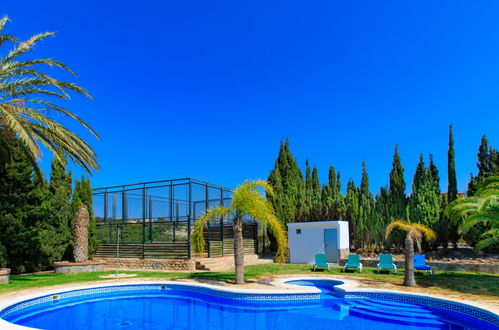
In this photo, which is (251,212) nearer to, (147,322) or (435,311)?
(147,322)

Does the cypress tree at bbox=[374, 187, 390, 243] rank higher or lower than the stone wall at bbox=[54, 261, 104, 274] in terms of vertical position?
higher

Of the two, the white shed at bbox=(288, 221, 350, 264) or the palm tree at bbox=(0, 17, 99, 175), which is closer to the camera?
the palm tree at bbox=(0, 17, 99, 175)

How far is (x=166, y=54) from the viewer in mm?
23188

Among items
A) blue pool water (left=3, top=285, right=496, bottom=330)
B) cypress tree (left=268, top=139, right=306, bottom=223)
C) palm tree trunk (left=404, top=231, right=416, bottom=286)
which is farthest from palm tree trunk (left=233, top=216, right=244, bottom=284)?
cypress tree (left=268, top=139, right=306, bottom=223)

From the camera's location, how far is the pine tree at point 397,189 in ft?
64.7

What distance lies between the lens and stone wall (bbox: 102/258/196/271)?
15.4 m

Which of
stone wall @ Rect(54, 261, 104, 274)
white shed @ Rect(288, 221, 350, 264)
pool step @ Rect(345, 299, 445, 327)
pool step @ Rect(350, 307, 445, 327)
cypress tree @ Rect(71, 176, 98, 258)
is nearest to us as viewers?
pool step @ Rect(350, 307, 445, 327)

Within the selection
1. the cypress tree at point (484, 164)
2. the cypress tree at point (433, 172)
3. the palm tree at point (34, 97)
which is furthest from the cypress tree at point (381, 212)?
the palm tree at point (34, 97)

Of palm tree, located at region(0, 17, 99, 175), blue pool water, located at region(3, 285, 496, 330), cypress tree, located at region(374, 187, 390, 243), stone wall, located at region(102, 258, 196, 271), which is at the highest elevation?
palm tree, located at region(0, 17, 99, 175)

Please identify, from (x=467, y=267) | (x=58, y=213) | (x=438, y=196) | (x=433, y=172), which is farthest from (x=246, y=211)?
(x=433, y=172)

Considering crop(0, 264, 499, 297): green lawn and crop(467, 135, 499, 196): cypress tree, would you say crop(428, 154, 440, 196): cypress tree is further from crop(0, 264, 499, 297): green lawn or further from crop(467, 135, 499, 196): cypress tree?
crop(0, 264, 499, 297): green lawn

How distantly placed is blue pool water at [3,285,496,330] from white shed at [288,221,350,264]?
20.3 ft

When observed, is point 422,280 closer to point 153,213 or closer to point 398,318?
point 398,318

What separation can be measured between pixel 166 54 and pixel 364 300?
20.3 meters
